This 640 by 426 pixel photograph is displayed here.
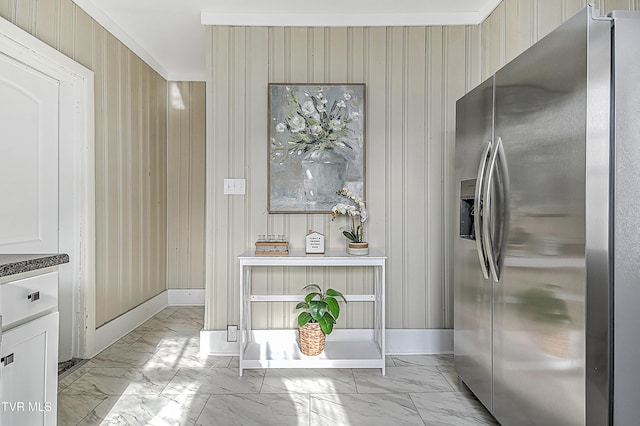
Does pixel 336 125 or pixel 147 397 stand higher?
pixel 336 125

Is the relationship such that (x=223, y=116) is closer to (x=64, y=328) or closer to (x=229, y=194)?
(x=229, y=194)

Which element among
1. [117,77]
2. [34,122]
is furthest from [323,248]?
[117,77]

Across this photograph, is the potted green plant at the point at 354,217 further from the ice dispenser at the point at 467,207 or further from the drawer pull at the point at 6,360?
the drawer pull at the point at 6,360

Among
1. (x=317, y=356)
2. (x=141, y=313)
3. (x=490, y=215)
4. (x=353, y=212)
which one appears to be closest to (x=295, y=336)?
(x=317, y=356)

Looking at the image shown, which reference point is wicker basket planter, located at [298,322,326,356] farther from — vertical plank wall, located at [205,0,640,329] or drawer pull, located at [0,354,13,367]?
drawer pull, located at [0,354,13,367]

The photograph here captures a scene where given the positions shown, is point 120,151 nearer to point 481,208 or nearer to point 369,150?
point 369,150

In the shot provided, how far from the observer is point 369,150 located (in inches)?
124

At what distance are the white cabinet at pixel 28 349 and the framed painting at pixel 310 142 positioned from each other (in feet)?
5.75

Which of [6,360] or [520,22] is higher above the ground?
[520,22]

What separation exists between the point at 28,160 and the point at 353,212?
2064 millimetres

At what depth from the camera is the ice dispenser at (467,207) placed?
7.13 ft

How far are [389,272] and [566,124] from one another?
6.37 feet

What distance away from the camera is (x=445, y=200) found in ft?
10.4

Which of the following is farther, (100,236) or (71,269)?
(100,236)
